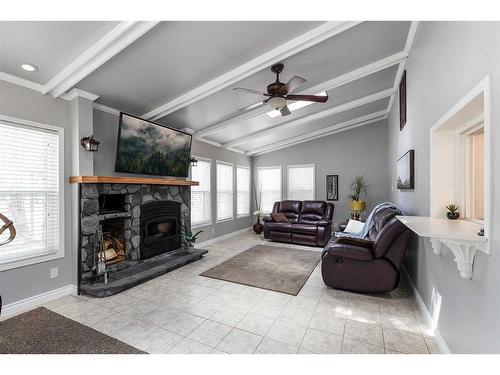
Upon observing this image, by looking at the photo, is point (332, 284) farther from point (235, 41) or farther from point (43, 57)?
point (43, 57)

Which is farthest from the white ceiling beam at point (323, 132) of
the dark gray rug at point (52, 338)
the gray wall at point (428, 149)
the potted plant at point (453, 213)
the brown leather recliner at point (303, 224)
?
the dark gray rug at point (52, 338)

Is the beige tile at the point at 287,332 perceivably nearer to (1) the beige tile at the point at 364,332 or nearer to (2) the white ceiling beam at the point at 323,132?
(1) the beige tile at the point at 364,332

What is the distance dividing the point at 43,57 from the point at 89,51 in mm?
507

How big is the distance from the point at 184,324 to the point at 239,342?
2.08ft

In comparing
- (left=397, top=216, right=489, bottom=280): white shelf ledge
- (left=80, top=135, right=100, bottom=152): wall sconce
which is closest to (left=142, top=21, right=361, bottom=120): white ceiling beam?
(left=80, top=135, right=100, bottom=152): wall sconce

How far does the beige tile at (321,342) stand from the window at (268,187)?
541cm

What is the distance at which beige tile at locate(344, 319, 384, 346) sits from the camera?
2.08 meters

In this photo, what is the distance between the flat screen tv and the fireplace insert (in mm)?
629

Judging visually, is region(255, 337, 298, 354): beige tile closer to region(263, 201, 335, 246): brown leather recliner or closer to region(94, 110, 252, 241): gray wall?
region(94, 110, 252, 241): gray wall

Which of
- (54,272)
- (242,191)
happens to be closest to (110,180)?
(54,272)

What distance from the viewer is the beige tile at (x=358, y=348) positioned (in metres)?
1.94
